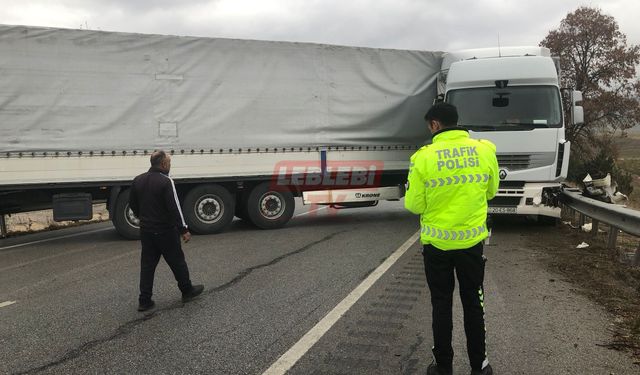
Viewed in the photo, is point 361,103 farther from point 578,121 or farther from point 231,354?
point 231,354

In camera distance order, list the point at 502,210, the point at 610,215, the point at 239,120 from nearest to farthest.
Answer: the point at 610,215 < the point at 502,210 < the point at 239,120

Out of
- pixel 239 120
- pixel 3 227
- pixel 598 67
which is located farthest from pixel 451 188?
pixel 598 67

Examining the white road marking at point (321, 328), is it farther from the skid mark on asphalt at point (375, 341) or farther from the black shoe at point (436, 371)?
the black shoe at point (436, 371)

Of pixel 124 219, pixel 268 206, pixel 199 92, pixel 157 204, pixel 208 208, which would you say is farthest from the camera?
pixel 268 206

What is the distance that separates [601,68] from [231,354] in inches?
1039

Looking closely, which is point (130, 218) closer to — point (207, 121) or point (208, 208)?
point (208, 208)

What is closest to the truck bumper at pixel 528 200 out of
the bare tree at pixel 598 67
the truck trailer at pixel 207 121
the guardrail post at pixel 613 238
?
the guardrail post at pixel 613 238

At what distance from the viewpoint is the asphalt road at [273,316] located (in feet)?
12.6

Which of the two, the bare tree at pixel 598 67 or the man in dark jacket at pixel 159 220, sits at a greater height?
the bare tree at pixel 598 67

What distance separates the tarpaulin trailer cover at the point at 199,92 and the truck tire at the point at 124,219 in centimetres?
97

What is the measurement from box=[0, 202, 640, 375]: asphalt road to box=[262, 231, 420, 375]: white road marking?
6 cm

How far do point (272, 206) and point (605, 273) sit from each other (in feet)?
20.4

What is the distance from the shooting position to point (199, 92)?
31.9 ft

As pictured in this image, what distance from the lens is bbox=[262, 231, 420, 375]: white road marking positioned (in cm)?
374
